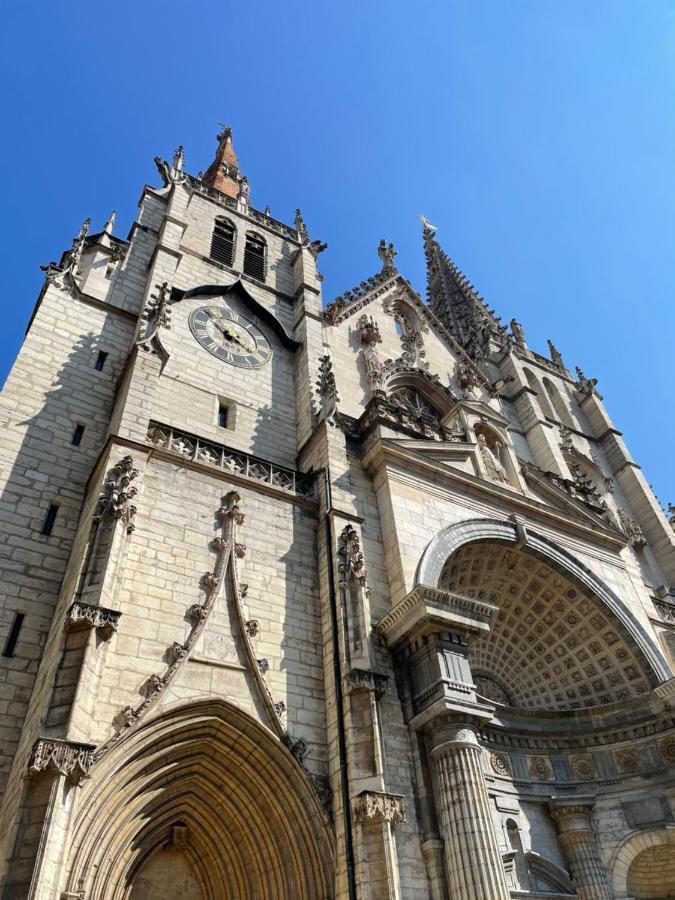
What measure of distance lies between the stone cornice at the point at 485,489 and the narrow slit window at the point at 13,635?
696 centimetres

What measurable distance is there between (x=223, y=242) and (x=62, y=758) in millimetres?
15985

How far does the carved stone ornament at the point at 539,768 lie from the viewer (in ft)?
43.3

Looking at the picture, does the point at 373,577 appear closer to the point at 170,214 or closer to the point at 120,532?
the point at 120,532

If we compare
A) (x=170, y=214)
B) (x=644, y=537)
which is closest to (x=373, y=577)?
(x=170, y=214)

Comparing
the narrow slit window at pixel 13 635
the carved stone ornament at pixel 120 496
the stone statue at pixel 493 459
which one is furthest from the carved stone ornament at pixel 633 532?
the narrow slit window at pixel 13 635

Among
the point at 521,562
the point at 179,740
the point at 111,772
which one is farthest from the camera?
the point at 521,562

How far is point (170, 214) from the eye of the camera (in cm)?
1864

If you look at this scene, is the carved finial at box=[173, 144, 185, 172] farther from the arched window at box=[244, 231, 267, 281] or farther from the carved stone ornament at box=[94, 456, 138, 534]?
the carved stone ornament at box=[94, 456, 138, 534]

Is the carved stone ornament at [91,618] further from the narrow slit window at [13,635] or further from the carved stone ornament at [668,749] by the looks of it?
the carved stone ornament at [668,749]

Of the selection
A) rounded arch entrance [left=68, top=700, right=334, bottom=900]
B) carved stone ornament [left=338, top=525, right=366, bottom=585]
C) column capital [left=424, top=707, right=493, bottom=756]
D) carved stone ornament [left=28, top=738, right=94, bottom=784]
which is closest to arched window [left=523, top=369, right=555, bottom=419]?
carved stone ornament [left=338, top=525, right=366, bottom=585]

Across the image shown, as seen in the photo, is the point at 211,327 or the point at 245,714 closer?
the point at 245,714

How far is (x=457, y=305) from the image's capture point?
36031 millimetres

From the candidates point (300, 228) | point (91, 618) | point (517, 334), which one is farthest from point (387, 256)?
point (91, 618)

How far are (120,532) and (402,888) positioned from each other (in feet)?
19.9
